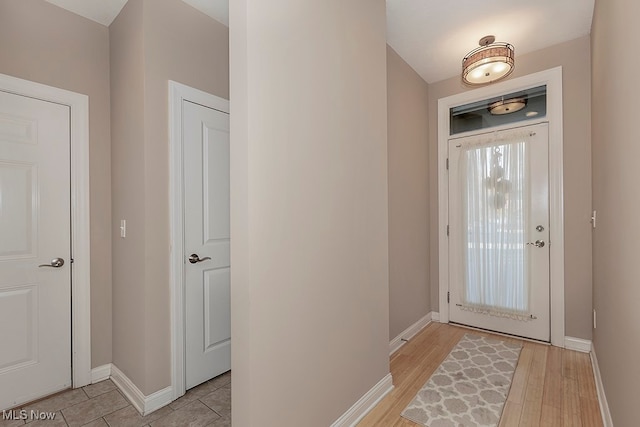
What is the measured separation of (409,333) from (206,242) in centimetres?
213

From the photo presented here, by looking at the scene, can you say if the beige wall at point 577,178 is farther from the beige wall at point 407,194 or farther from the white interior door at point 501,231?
the beige wall at point 407,194

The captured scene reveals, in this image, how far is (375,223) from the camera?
2.00 metres

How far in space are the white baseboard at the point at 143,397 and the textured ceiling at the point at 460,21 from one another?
2.64 meters

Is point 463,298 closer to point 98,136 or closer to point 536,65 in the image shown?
point 536,65

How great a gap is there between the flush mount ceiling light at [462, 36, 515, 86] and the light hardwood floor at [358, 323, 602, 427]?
7.79ft

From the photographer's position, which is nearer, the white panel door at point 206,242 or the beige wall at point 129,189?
the beige wall at point 129,189

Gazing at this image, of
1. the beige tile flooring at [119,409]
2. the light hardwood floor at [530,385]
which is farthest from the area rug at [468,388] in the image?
the beige tile flooring at [119,409]

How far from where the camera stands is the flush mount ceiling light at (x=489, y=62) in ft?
7.49

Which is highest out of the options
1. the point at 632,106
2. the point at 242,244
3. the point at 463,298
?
the point at 632,106

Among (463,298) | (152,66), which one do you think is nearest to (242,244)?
(152,66)

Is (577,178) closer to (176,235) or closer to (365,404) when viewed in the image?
(365,404)

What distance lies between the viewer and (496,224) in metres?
2.98

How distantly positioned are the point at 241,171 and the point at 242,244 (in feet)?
1.00

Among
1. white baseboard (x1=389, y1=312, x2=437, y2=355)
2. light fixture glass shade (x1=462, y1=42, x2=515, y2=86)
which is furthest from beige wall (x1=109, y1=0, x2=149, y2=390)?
light fixture glass shade (x1=462, y1=42, x2=515, y2=86)
